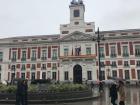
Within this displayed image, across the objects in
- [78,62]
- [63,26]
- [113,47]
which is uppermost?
[63,26]

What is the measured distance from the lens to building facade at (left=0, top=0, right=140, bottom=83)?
5484cm

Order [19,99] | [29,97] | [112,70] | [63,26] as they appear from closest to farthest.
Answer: [19,99] → [29,97] → [112,70] → [63,26]

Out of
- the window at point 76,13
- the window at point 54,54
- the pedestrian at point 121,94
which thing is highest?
the window at point 76,13

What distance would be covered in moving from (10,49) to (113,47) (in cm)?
2929

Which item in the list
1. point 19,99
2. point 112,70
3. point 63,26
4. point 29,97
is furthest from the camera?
point 63,26

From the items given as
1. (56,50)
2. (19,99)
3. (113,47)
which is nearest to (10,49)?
(56,50)

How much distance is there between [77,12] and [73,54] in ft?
39.5

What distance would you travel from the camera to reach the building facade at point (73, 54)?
180ft

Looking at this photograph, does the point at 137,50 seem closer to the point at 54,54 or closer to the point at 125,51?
the point at 125,51

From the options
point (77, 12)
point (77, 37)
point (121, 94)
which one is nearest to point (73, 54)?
point (77, 37)

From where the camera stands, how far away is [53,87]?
19.6m

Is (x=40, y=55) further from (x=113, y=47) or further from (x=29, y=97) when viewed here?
(x=29, y=97)

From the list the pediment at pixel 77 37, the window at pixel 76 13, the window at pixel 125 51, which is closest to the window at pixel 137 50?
the window at pixel 125 51

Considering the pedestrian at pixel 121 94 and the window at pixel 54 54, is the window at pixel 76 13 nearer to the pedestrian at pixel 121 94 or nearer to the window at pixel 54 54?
the window at pixel 54 54
